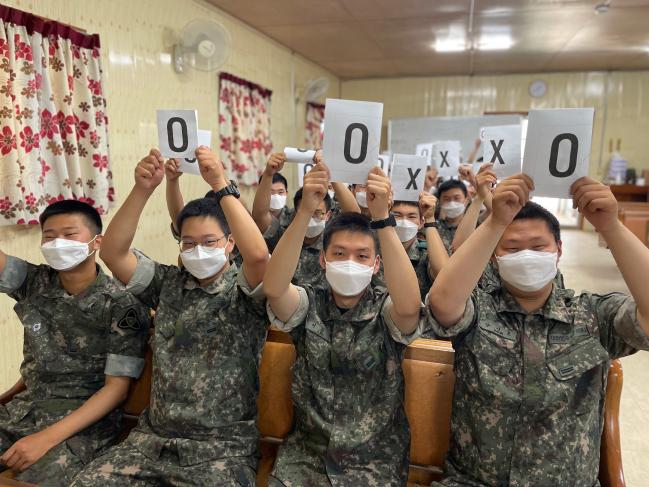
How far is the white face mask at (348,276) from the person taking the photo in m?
1.55

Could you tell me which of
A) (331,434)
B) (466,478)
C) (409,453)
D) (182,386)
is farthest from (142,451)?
(466,478)

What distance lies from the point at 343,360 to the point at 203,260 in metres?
0.59

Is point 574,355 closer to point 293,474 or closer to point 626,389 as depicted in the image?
point 293,474

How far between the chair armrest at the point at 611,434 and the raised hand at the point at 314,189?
105cm

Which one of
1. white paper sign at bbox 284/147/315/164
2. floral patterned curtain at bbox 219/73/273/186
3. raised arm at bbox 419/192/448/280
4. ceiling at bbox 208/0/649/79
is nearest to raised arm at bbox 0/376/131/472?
white paper sign at bbox 284/147/315/164

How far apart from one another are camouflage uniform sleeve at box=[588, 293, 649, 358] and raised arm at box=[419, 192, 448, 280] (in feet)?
3.05

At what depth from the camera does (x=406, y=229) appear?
2.60 meters

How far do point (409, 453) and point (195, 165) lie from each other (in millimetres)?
1348

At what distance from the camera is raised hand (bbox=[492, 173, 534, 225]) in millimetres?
1291

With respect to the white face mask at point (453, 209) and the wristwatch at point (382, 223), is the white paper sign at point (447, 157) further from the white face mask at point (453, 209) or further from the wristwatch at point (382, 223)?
the wristwatch at point (382, 223)

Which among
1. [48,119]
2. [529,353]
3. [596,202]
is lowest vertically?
[529,353]

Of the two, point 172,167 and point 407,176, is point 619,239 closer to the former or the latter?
point 407,176

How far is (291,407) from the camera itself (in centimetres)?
183

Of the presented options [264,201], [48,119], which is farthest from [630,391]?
[48,119]
